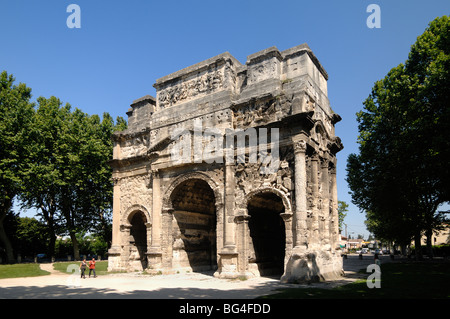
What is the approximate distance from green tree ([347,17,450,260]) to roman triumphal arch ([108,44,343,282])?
3.72 m

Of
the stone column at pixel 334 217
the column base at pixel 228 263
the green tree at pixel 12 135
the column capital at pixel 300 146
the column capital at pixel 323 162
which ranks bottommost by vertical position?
the column base at pixel 228 263

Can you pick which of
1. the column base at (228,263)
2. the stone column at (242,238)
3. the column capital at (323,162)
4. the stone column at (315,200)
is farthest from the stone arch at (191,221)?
the column capital at (323,162)

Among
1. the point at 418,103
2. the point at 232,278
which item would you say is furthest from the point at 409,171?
the point at 232,278

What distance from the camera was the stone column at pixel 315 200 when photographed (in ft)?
47.7

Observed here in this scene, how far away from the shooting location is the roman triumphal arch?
14742mm

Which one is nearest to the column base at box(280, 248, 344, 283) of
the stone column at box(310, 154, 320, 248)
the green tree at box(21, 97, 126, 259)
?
the stone column at box(310, 154, 320, 248)

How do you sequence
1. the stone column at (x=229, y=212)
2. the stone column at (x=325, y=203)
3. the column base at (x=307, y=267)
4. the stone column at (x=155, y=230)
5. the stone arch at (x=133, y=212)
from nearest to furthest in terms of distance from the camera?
the column base at (x=307, y=267) → the stone column at (x=229, y=212) → the stone column at (x=325, y=203) → the stone column at (x=155, y=230) → the stone arch at (x=133, y=212)

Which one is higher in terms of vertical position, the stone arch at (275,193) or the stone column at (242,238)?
the stone arch at (275,193)

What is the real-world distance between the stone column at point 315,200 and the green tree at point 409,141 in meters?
4.08

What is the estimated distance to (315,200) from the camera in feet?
49.7

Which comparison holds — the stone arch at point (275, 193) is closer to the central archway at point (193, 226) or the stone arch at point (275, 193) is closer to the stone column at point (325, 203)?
the stone column at point (325, 203)

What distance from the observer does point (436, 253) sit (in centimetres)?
4153

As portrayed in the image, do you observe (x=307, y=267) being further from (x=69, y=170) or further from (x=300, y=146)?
(x=69, y=170)

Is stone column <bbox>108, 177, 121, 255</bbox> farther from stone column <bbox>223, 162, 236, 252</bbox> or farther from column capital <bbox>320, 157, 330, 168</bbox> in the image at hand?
column capital <bbox>320, 157, 330, 168</bbox>
